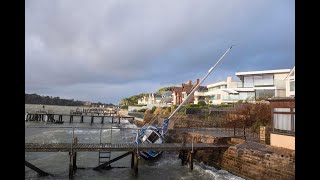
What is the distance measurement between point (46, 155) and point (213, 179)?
15.8 metres

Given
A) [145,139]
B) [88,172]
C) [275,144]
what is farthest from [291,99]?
[88,172]

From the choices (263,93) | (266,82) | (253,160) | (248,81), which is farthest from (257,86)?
(253,160)

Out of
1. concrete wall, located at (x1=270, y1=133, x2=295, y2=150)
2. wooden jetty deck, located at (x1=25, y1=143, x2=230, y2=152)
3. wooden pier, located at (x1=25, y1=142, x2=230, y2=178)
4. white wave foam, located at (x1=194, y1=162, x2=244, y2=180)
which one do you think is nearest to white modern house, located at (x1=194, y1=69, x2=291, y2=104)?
white wave foam, located at (x1=194, y1=162, x2=244, y2=180)

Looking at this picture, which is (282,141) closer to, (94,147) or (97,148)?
(97,148)

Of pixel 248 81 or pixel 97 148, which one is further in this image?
pixel 248 81

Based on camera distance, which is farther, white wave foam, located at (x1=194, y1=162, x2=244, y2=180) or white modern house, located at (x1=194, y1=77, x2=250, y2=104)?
white modern house, located at (x1=194, y1=77, x2=250, y2=104)

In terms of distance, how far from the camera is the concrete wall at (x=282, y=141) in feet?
58.7

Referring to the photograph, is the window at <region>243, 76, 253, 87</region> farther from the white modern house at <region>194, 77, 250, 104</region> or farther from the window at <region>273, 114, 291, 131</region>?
the window at <region>273, 114, 291, 131</region>

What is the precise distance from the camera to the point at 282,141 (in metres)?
18.6

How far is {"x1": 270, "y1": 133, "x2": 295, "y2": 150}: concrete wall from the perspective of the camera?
58.7 ft

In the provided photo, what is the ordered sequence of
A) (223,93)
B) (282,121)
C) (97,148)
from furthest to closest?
1. (223,93)
2. (282,121)
3. (97,148)

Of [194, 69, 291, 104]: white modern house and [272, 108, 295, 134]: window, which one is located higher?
[194, 69, 291, 104]: white modern house

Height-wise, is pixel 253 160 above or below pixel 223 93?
below
